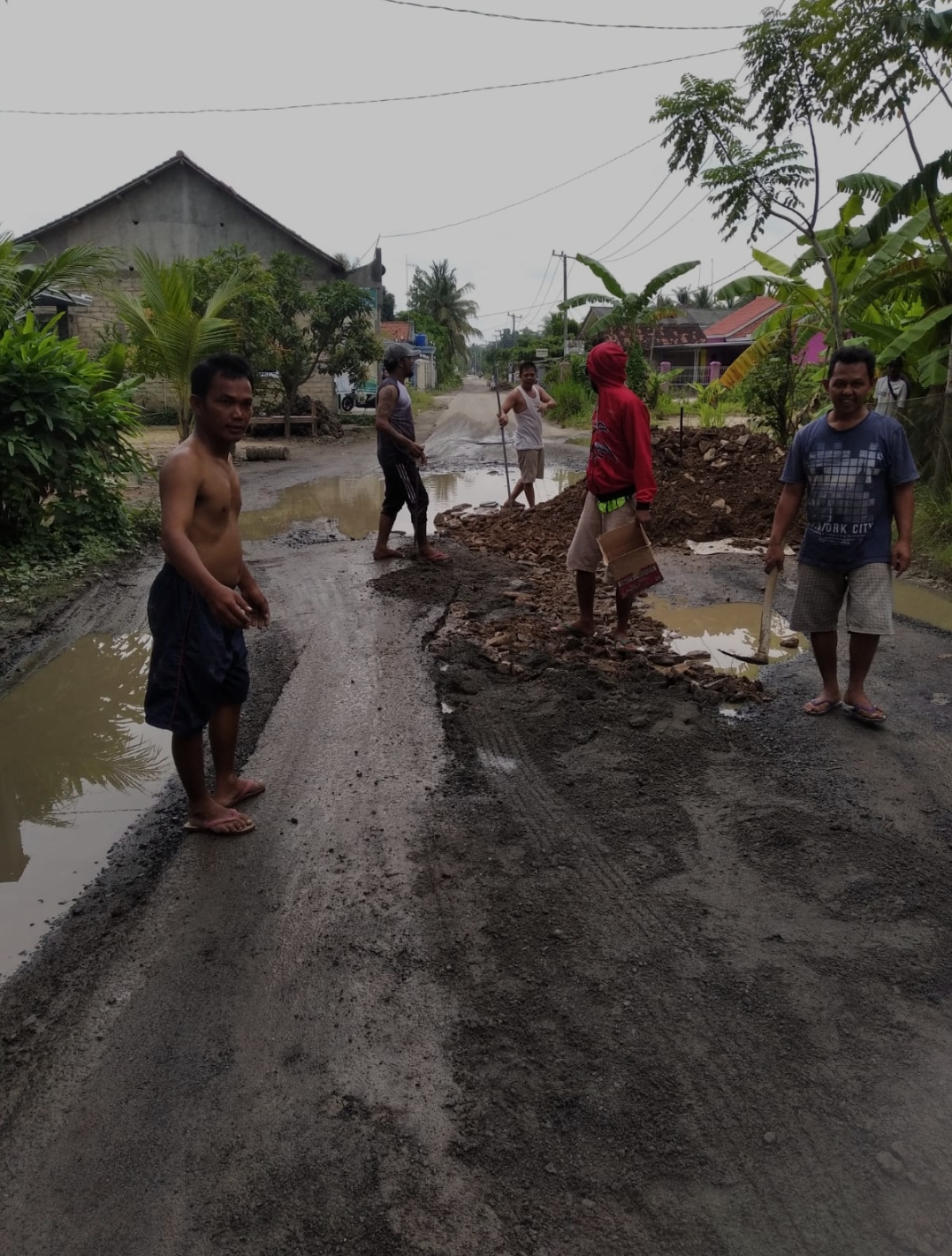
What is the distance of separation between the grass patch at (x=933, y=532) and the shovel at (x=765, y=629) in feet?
11.8

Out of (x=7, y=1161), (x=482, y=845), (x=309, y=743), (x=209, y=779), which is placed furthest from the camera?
(x=309, y=743)

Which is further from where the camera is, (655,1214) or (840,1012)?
(840,1012)

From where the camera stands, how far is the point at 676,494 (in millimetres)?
10766

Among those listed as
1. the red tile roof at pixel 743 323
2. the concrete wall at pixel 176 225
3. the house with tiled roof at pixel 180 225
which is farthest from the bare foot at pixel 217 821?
the red tile roof at pixel 743 323

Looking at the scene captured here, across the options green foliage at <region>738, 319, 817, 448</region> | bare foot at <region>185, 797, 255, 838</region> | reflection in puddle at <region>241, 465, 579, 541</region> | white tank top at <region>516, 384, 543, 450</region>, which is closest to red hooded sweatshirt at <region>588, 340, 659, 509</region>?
bare foot at <region>185, 797, 255, 838</region>


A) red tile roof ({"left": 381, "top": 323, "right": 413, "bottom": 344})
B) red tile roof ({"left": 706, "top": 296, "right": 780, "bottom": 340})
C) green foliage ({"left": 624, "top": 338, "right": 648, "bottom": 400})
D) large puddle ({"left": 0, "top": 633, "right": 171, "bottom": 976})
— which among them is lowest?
large puddle ({"left": 0, "top": 633, "right": 171, "bottom": 976})

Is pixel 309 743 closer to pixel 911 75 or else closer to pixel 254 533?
pixel 254 533

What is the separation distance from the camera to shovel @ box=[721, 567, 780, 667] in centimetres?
509

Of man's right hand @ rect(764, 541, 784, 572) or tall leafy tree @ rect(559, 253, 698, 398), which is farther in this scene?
tall leafy tree @ rect(559, 253, 698, 398)

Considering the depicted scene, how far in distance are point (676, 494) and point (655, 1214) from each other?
372 inches

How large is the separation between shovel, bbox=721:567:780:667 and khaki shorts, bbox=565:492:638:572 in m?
1.05

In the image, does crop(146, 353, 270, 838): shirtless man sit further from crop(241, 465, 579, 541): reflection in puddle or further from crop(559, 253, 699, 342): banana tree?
crop(559, 253, 699, 342): banana tree

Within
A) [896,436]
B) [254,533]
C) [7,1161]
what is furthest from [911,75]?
[7,1161]

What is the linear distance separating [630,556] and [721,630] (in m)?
1.51
